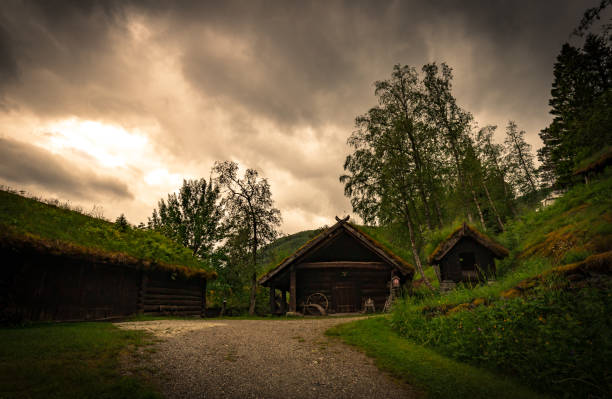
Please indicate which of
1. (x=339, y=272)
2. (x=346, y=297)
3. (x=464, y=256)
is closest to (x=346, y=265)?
(x=339, y=272)

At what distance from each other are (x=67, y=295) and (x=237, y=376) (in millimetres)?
8974

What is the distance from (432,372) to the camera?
15.3ft

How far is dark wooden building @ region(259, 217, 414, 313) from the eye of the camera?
46.1 feet

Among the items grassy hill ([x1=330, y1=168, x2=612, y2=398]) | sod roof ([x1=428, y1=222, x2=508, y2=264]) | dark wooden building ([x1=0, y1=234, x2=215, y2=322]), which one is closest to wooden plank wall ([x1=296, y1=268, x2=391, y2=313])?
sod roof ([x1=428, y1=222, x2=508, y2=264])

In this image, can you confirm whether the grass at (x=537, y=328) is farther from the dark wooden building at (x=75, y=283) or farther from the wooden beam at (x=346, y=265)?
the dark wooden building at (x=75, y=283)

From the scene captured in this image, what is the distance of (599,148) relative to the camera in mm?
15297

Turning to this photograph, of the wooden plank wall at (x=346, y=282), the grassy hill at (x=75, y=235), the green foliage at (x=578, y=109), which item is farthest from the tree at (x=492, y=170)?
the grassy hill at (x=75, y=235)

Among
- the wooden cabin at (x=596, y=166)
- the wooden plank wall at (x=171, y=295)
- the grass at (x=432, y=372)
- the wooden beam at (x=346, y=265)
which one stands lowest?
the grass at (x=432, y=372)

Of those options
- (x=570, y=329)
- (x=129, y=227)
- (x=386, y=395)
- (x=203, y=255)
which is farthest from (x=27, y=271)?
(x=203, y=255)

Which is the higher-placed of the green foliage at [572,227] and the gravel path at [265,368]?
the green foliage at [572,227]

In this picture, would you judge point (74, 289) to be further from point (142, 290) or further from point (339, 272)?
point (339, 272)

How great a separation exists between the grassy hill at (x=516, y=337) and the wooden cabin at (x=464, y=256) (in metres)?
5.89

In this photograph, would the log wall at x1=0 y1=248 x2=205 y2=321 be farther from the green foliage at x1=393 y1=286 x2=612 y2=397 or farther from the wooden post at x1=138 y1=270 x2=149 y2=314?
the green foliage at x1=393 y1=286 x2=612 y2=397

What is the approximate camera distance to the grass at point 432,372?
396 cm
